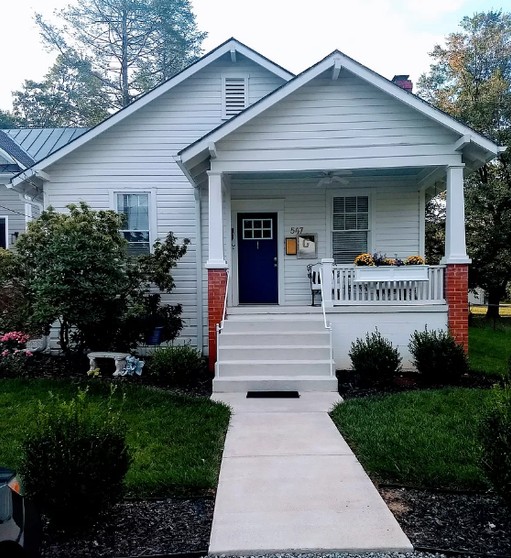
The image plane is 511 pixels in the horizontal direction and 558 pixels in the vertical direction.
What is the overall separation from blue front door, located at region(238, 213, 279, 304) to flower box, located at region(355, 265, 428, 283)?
2.61 m

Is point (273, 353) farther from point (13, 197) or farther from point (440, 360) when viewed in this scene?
point (13, 197)

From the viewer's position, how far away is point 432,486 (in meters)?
3.88

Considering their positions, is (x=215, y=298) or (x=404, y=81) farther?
(x=404, y=81)

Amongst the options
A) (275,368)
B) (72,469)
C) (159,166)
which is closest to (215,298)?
(275,368)

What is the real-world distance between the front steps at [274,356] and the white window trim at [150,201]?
9.97 ft

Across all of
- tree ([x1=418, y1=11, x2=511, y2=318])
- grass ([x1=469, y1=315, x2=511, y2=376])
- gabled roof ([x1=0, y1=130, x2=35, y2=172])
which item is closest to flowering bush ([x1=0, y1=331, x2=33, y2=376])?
gabled roof ([x1=0, y1=130, x2=35, y2=172])

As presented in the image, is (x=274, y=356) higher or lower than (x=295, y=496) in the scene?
higher

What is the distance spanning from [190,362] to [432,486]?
463cm

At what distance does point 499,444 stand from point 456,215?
231 inches

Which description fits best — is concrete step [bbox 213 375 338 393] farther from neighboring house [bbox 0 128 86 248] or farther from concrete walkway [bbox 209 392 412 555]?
neighboring house [bbox 0 128 86 248]

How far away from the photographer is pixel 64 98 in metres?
26.6

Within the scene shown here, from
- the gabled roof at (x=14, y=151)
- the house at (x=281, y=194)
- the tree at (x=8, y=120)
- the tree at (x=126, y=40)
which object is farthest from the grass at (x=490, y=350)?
the tree at (x=8, y=120)

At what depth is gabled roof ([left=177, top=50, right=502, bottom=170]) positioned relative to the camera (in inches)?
313

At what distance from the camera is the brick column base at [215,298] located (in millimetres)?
8357
